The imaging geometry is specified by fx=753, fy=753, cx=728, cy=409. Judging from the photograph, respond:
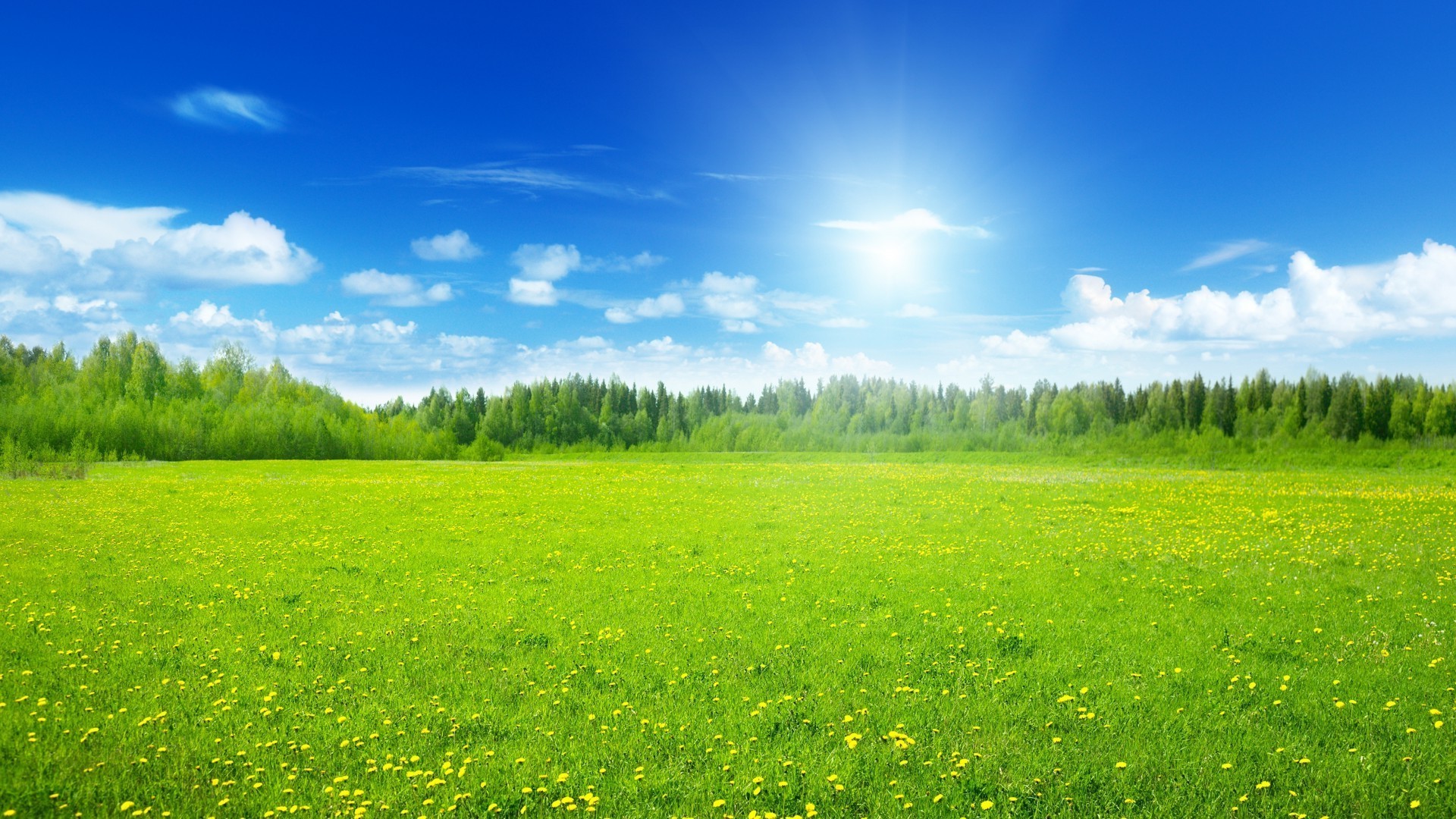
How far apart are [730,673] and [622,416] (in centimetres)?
15492

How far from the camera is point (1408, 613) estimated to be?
1467 cm

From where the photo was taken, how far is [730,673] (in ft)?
36.8

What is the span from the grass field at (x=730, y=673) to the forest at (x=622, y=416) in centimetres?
5370

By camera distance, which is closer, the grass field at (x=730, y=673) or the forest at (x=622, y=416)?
the grass field at (x=730, y=673)

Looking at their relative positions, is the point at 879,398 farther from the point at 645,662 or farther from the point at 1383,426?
the point at 645,662

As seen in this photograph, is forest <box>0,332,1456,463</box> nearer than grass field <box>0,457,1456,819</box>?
No

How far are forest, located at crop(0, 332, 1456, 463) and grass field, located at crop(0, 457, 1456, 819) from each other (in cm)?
5370

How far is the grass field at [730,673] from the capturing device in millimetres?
7953

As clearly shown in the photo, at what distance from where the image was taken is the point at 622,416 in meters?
164

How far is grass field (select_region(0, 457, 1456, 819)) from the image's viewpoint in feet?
26.1

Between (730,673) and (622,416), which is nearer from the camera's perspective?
(730,673)

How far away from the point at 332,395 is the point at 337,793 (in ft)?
467

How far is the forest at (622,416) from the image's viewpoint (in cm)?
9744

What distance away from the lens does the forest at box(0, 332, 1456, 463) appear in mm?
97438
